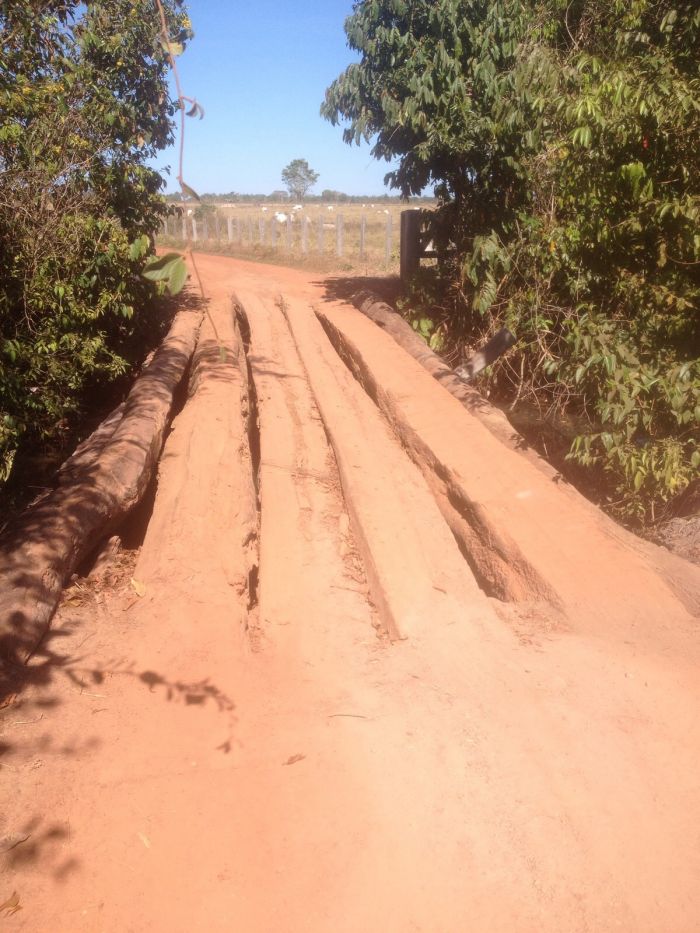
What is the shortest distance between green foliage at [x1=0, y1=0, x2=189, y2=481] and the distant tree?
40.4 meters

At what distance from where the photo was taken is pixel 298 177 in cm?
4778

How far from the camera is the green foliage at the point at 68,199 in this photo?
20.1 feet

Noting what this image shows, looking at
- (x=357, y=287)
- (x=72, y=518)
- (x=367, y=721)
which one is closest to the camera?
(x=367, y=721)

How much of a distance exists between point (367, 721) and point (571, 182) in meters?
4.58

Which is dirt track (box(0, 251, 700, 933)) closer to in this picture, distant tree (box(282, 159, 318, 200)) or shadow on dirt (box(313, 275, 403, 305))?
shadow on dirt (box(313, 275, 403, 305))

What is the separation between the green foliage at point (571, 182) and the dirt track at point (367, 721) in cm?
111

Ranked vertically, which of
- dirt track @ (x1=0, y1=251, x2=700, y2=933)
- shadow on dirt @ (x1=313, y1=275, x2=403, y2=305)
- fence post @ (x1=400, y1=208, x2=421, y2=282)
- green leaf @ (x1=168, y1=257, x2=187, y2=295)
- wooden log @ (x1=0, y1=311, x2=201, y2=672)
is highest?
fence post @ (x1=400, y1=208, x2=421, y2=282)

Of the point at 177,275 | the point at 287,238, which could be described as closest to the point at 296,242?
the point at 287,238

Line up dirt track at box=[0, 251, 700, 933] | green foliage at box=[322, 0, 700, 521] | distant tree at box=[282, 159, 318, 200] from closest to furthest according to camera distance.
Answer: dirt track at box=[0, 251, 700, 933]
green foliage at box=[322, 0, 700, 521]
distant tree at box=[282, 159, 318, 200]

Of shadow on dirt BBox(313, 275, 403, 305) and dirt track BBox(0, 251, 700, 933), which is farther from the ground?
shadow on dirt BBox(313, 275, 403, 305)

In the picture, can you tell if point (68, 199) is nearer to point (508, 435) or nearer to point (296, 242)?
point (508, 435)

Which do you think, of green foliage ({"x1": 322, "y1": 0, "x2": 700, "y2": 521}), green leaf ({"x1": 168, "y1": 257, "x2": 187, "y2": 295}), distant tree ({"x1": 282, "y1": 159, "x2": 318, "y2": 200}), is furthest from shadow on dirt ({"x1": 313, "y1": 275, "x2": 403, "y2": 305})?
distant tree ({"x1": 282, "y1": 159, "x2": 318, "y2": 200})

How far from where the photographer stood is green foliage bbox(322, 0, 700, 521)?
4957 mm

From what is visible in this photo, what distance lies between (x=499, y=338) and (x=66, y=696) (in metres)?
6.21
